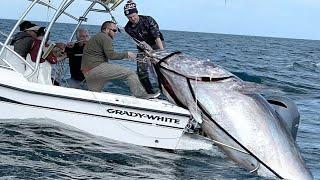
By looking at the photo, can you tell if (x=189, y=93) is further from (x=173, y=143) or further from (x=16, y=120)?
(x=16, y=120)

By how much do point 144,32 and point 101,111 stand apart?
1.66 metres

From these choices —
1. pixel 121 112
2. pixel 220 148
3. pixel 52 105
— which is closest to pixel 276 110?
pixel 220 148

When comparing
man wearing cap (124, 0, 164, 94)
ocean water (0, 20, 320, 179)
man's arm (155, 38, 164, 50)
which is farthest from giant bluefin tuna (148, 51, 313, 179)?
man wearing cap (124, 0, 164, 94)

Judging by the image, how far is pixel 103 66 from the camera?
9.54m

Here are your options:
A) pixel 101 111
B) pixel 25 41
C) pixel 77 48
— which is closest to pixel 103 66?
pixel 101 111

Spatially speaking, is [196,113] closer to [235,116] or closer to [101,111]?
[235,116]

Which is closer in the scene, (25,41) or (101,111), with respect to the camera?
(101,111)

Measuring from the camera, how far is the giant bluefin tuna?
8.40 m

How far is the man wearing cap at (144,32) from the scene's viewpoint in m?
10.0

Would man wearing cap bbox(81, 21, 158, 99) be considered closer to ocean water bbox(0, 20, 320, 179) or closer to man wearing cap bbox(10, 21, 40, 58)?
ocean water bbox(0, 20, 320, 179)

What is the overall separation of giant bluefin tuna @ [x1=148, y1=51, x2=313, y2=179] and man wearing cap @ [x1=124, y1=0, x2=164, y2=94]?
119cm

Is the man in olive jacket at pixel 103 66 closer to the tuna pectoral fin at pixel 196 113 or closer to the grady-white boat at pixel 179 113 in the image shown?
the grady-white boat at pixel 179 113

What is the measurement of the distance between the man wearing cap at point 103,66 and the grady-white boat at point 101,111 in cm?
35

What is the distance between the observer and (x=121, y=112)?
30.2ft
